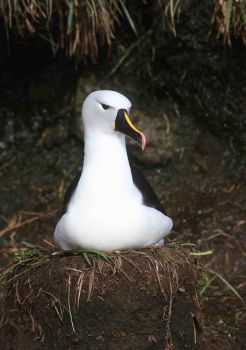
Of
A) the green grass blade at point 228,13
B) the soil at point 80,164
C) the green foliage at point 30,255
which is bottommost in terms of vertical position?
the soil at point 80,164

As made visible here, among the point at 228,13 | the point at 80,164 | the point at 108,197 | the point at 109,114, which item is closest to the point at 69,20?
the point at 228,13

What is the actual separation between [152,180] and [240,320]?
5.14 feet

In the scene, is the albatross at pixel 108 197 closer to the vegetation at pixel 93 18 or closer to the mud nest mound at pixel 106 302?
the mud nest mound at pixel 106 302

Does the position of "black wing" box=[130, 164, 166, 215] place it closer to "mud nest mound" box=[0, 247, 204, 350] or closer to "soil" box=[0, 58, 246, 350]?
"mud nest mound" box=[0, 247, 204, 350]

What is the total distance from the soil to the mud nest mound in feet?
5.63

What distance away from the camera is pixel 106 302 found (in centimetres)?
420

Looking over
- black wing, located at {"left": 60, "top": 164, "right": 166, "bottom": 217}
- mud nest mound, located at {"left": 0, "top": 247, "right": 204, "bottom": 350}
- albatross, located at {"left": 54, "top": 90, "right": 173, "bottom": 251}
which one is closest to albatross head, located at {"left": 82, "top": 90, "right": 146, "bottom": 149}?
albatross, located at {"left": 54, "top": 90, "right": 173, "bottom": 251}

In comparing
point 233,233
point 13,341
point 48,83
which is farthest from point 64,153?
point 13,341

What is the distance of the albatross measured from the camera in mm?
4328

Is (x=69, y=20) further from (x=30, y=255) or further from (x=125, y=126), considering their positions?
(x=30, y=255)

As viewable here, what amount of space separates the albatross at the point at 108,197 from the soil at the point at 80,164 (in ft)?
5.45

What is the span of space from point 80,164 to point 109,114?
236cm

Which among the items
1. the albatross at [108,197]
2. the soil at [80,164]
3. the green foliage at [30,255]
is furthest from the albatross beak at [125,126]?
the soil at [80,164]

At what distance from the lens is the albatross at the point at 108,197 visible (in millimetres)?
4328
